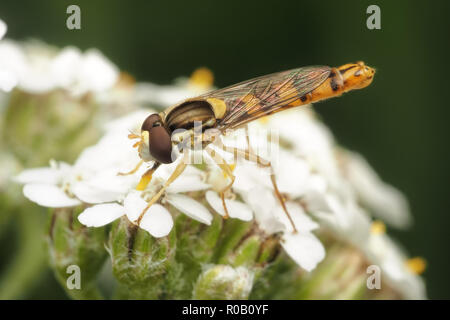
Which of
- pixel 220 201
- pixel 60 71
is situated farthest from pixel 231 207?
pixel 60 71

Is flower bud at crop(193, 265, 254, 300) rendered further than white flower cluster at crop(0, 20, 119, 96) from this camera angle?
No

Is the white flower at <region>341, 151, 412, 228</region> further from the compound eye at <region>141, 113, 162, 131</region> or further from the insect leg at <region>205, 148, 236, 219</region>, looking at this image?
the compound eye at <region>141, 113, 162, 131</region>

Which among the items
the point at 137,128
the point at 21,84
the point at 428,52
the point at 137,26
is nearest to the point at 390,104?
the point at 428,52

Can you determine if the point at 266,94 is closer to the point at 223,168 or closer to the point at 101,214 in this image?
the point at 223,168

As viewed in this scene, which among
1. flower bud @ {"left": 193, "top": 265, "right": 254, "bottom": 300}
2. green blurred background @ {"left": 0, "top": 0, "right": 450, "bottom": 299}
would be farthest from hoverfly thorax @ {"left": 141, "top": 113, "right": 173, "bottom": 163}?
green blurred background @ {"left": 0, "top": 0, "right": 450, "bottom": 299}

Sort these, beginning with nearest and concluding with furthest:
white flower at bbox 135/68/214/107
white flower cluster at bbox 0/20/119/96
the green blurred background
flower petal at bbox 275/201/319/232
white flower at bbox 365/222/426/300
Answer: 1. flower petal at bbox 275/201/319/232
2. white flower at bbox 365/222/426/300
3. white flower cluster at bbox 0/20/119/96
4. white flower at bbox 135/68/214/107
5. the green blurred background

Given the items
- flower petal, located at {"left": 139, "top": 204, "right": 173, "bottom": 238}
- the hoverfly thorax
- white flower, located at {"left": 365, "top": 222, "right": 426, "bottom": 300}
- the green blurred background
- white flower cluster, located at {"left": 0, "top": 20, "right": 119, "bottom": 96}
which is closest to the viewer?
flower petal, located at {"left": 139, "top": 204, "right": 173, "bottom": 238}

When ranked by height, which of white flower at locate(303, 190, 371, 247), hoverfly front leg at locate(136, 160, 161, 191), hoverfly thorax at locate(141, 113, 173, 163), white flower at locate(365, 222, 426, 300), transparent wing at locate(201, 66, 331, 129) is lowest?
white flower at locate(365, 222, 426, 300)
